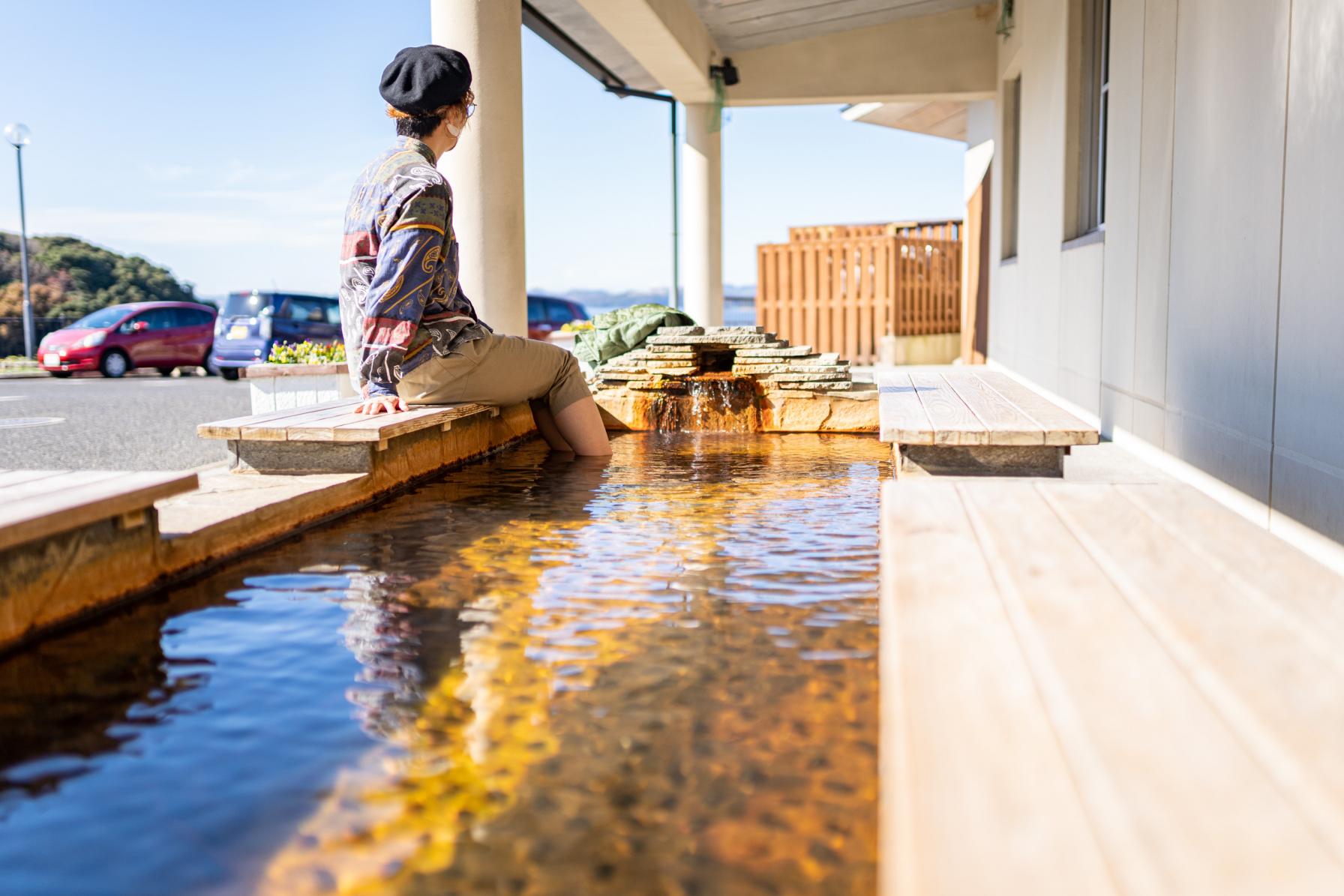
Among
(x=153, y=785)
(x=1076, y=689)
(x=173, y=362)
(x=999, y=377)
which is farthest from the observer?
(x=173, y=362)

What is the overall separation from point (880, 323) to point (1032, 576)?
1359 centimetres

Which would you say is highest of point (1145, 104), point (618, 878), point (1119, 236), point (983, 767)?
point (1145, 104)

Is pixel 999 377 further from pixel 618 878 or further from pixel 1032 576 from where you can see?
pixel 618 878

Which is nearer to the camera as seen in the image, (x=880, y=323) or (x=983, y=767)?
(x=983, y=767)

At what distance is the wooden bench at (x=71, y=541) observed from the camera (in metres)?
2.04

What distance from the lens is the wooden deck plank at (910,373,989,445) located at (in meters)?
3.21

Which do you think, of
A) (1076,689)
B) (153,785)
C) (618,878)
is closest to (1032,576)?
(1076,689)

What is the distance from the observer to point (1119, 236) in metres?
4.93

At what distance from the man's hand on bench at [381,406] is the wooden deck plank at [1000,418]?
1985 millimetres

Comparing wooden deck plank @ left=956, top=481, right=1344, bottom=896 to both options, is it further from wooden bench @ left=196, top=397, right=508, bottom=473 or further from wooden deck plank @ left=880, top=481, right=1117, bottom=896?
wooden bench @ left=196, top=397, right=508, bottom=473

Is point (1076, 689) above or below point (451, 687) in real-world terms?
above

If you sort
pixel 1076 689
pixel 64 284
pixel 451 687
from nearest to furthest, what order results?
pixel 1076 689
pixel 451 687
pixel 64 284

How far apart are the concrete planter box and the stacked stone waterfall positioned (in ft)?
6.82

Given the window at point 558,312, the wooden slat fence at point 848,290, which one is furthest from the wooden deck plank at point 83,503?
the window at point 558,312
